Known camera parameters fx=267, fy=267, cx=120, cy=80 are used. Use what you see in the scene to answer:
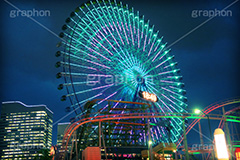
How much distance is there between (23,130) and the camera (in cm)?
16638

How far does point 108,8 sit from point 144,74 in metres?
10.7

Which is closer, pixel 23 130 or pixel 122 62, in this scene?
pixel 122 62

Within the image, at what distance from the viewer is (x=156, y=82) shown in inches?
1548

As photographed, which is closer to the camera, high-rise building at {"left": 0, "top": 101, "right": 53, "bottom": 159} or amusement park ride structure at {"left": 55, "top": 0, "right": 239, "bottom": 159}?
amusement park ride structure at {"left": 55, "top": 0, "right": 239, "bottom": 159}

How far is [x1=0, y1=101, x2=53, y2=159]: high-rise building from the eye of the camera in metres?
158

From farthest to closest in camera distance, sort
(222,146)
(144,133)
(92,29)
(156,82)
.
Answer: (144,133) → (156,82) → (92,29) → (222,146)

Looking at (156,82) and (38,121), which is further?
(38,121)

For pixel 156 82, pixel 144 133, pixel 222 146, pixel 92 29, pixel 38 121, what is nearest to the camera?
pixel 222 146

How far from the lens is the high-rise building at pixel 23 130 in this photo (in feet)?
517

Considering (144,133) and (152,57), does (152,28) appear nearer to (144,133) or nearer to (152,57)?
(152,57)

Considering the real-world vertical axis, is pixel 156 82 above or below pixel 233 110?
above

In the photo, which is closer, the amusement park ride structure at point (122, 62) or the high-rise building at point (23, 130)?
the amusement park ride structure at point (122, 62)

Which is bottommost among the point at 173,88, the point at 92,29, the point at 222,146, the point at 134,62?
the point at 222,146

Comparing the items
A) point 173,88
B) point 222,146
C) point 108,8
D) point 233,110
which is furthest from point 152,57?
point 222,146
